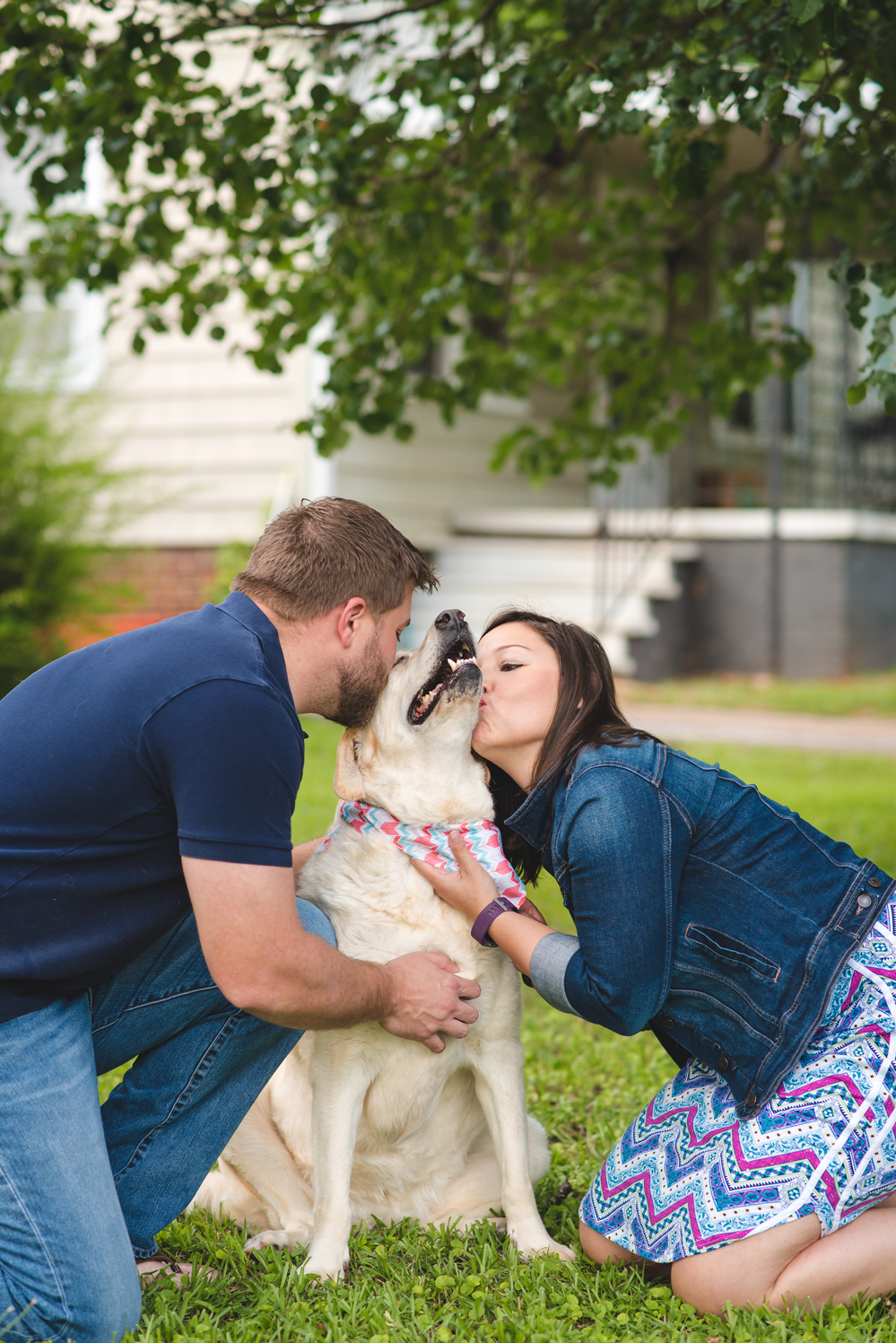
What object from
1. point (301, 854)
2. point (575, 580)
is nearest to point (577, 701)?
point (301, 854)

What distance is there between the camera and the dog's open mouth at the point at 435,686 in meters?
2.71

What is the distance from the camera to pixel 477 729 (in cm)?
275

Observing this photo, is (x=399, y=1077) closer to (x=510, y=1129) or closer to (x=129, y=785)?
(x=510, y=1129)

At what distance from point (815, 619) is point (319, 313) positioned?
708cm

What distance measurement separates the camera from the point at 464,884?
2.63 m

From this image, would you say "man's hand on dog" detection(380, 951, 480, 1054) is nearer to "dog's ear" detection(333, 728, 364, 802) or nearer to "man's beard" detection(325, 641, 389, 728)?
"dog's ear" detection(333, 728, 364, 802)

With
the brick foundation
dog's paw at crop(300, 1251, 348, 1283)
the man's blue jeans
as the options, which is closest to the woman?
dog's paw at crop(300, 1251, 348, 1283)

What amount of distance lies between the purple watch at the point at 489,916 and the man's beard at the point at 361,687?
0.52 metres

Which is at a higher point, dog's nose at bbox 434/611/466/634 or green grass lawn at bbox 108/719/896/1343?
dog's nose at bbox 434/611/466/634

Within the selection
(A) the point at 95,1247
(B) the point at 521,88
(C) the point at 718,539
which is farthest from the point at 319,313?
(C) the point at 718,539

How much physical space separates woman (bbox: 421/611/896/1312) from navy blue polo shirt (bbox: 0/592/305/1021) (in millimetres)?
667

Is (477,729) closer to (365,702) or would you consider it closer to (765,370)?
(365,702)

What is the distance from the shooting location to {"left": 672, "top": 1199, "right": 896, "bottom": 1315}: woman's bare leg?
228 centimetres

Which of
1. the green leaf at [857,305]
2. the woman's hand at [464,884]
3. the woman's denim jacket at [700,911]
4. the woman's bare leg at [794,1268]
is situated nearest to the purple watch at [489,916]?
the woman's hand at [464,884]
